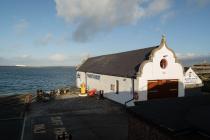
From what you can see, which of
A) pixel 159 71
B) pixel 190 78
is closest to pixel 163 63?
pixel 159 71

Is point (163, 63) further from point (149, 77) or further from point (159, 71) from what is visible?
point (149, 77)

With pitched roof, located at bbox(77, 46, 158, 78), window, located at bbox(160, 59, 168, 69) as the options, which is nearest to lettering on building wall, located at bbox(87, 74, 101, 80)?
pitched roof, located at bbox(77, 46, 158, 78)

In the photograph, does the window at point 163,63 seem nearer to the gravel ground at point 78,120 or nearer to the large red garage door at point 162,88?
the large red garage door at point 162,88

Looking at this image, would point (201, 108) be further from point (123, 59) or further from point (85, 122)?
point (123, 59)

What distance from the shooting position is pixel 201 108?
1147 cm

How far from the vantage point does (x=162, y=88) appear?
27297 millimetres

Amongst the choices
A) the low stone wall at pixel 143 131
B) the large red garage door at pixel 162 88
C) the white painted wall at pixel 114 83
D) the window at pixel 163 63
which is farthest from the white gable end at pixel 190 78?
the low stone wall at pixel 143 131

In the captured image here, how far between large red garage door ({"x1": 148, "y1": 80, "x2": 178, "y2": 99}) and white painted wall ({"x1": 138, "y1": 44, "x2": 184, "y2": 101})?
0.49 meters

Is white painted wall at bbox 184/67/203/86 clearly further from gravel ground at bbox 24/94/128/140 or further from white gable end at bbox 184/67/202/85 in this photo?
gravel ground at bbox 24/94/128/140

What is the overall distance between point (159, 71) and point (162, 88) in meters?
2.10

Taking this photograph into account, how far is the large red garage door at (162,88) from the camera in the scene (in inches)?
1052

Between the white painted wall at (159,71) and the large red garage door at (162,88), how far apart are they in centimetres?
49

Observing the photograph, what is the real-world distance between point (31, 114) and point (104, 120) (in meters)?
8.28

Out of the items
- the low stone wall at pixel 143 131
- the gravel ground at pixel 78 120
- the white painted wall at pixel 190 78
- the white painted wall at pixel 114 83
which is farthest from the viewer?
the white painted wall at pixel 190 78
